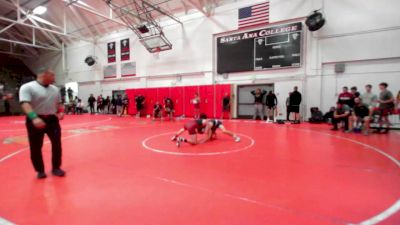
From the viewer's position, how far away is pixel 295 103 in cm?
1041

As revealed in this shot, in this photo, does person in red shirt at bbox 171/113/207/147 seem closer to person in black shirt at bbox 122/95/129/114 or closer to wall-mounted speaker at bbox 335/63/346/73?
wall-mounted speaker at bbox 335/63/346/73

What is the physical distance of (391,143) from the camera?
5.74 metres

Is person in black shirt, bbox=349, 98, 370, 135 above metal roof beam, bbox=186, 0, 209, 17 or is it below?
below

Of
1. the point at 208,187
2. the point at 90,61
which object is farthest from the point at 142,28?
the point at 208,187

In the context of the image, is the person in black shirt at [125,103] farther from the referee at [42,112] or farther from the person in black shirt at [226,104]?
the referee at [42,112]

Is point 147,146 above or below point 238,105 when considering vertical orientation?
below

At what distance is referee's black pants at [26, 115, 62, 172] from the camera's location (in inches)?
125

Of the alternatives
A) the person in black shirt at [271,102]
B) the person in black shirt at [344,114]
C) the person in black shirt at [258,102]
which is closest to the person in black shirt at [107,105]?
the person in black shirt at [258,102]

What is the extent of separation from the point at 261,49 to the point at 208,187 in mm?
10450

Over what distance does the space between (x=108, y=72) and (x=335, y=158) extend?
710 inches

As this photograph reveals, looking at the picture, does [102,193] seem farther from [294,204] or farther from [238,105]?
[238,105]

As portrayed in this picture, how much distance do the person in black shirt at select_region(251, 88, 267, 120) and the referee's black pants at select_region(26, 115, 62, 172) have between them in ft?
32.1

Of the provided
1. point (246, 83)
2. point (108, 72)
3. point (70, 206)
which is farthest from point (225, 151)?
point (108, 72)

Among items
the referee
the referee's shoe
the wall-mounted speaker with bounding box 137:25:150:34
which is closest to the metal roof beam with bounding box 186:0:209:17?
the wall-mounted speaker with bounding box 137:25:150:34
